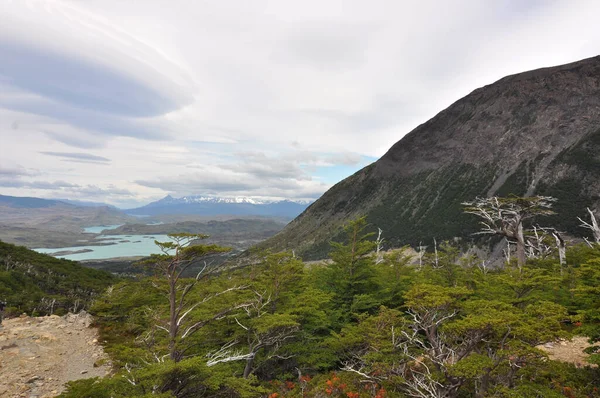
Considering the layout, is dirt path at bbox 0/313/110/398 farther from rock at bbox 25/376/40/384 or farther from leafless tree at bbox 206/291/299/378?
leafless tree at bbox 206/291/299/378

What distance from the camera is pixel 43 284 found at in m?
47.7

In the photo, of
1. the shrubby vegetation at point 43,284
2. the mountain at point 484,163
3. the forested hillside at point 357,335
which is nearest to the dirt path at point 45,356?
the forested hillside at point 357,335

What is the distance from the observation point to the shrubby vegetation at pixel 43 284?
3444 centimetres

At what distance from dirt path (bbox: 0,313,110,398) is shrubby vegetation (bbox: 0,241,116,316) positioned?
7.61 meters

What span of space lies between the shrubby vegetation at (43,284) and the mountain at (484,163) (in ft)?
281

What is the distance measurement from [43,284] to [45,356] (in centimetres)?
3549

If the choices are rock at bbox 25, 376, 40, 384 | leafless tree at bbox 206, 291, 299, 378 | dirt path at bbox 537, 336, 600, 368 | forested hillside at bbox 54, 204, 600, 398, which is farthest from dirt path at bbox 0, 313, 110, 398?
dirt path at bbox 537, 336, 600, 368

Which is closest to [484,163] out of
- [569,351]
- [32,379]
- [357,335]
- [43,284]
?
[569,351]

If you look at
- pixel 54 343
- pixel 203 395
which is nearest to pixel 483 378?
pixel 203 395

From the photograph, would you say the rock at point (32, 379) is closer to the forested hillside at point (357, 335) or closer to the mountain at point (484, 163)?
the forested hillside at point (357, 335)

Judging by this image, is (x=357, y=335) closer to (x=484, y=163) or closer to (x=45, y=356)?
(x=45, y=356)

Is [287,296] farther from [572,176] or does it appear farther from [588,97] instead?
[588,97]

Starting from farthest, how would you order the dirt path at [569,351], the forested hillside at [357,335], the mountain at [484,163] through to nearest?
the mountain at [484,163] < the dirt path at [569,351] < the forested hillside at [357,335]

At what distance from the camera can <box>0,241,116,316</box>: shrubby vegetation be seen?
34.4 metres
